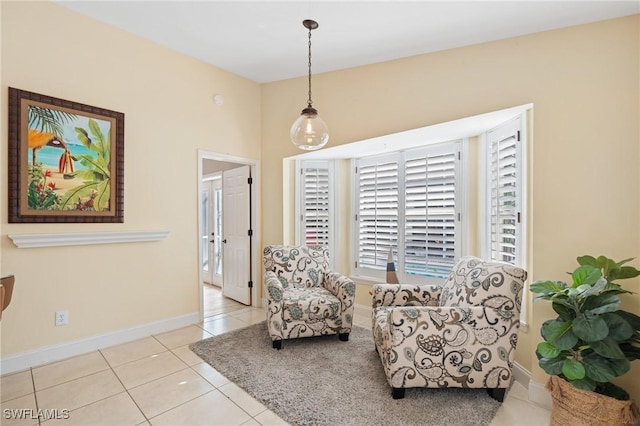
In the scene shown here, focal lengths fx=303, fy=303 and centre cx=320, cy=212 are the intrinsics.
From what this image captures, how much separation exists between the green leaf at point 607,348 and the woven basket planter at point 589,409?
282mm

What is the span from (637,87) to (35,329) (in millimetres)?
4827

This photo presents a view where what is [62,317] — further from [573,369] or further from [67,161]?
[573,369]

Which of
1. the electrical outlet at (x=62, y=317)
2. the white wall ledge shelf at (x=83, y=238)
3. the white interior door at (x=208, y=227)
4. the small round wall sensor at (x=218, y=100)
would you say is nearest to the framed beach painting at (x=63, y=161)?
the white wall ledge shelf at (x=83, y=238)

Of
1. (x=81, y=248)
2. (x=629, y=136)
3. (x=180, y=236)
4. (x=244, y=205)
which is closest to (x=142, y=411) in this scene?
(x=81, y=248)

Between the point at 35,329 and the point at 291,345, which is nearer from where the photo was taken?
the point at 35,329

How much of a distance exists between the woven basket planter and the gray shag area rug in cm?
41

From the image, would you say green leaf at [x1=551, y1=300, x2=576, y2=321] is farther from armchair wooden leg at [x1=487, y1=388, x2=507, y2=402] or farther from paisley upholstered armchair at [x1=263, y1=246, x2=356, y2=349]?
paisley upholstered armchair at [x1=263, y1=246, x2=356, y2=349]

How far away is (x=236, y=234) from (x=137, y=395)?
2.53 m

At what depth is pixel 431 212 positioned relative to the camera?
3.43m

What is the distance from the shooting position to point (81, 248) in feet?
9.20

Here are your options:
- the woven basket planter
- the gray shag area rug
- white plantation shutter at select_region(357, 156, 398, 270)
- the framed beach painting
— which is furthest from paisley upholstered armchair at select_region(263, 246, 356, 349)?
the framed beach painting

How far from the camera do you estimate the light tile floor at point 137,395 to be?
193cm

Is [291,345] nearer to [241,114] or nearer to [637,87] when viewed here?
[241,114]

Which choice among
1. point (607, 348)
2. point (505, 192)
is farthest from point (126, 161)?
point (607, 348)
